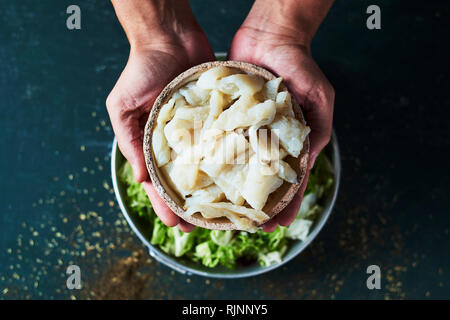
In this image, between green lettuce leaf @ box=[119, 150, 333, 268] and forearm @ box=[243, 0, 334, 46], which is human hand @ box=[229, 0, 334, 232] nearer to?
forearm @ box=[243, 0, 334, 46]

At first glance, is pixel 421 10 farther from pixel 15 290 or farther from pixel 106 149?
pixel 15 290

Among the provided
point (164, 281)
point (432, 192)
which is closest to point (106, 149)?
point (164, 281)

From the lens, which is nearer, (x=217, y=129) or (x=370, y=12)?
(x=217, y=129)

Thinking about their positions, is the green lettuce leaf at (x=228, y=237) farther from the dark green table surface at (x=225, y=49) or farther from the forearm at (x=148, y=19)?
the forearm at (x=148, y=19)

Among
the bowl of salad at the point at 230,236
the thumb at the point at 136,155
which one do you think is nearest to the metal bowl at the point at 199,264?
the bowl of salad at the point at 230,236

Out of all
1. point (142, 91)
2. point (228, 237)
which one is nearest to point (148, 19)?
point (142, 91)

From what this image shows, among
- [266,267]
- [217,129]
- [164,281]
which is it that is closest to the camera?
[217,129]

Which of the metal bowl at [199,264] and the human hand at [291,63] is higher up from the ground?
the human hand at [291,63]

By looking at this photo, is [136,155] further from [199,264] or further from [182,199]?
[199,264]
